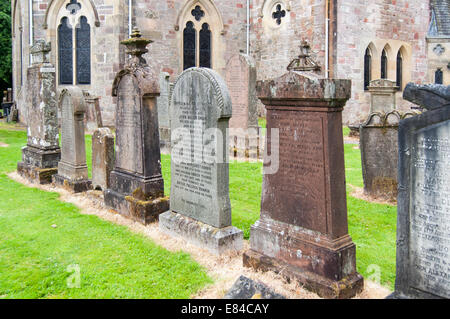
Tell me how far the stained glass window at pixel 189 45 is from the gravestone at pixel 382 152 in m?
12.1

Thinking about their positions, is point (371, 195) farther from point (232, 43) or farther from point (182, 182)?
point (232, 43)

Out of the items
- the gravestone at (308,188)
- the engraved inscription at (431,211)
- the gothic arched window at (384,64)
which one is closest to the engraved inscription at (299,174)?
the gravestone at (308,188)

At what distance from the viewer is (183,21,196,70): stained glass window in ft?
61.2

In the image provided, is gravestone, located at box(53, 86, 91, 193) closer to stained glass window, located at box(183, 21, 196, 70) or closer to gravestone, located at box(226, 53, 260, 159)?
gravestone, located at box(226, 53, 260, 159)

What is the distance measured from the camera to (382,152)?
7.63 metres

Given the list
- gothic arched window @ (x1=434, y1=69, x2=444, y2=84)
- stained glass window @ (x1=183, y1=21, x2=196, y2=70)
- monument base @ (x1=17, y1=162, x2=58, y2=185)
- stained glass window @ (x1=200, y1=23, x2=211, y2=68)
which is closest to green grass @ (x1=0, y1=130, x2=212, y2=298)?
monument base @ (x1=17, y1=162, x2=58, y2=185)

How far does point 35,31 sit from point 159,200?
1349cm

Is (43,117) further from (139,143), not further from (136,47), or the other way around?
(139,143)

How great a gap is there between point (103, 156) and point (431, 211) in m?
5.74

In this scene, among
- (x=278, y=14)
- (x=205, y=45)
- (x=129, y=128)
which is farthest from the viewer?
(x=205, y=45)

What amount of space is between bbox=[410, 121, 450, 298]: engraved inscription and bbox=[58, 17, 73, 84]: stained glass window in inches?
641

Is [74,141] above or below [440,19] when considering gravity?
below

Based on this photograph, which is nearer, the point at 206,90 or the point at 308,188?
the point at 308,188

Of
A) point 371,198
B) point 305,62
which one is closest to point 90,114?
point 305,62
